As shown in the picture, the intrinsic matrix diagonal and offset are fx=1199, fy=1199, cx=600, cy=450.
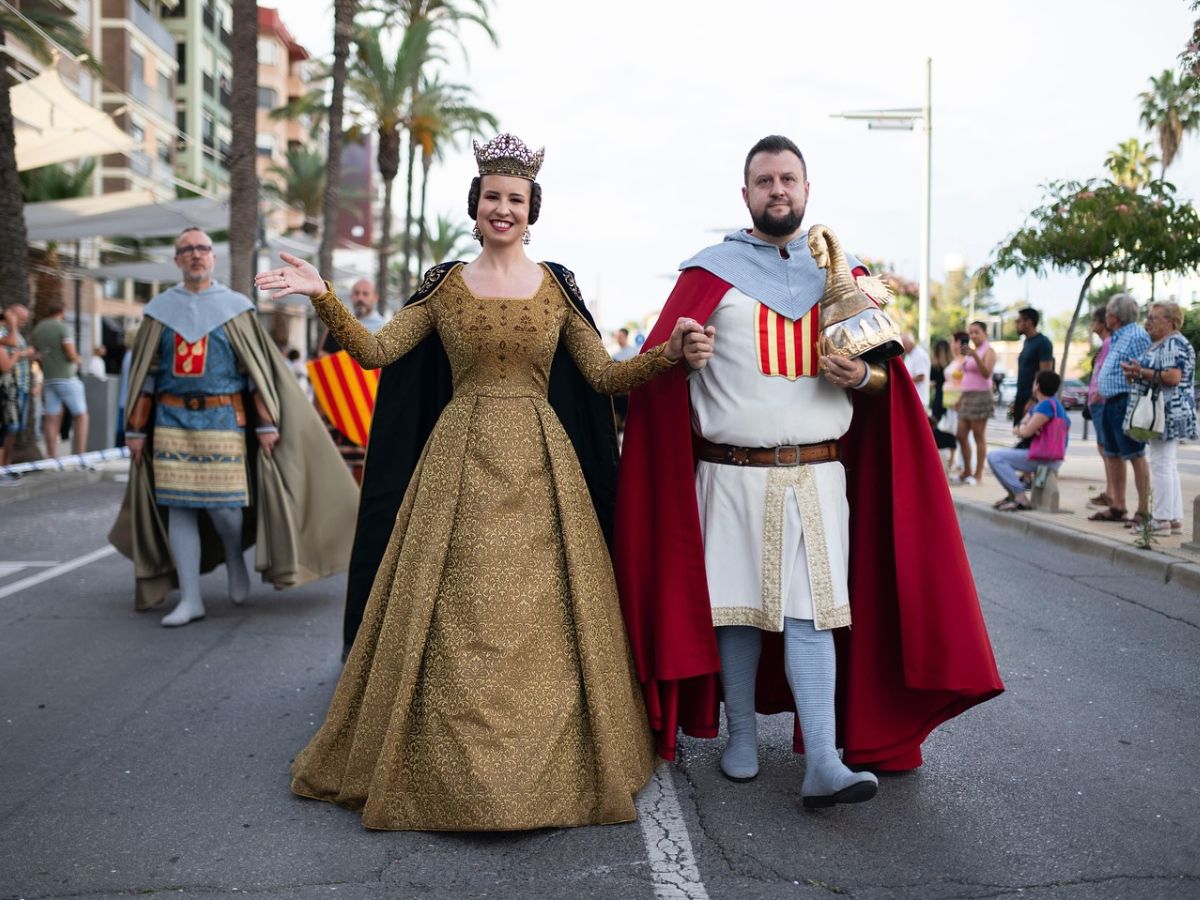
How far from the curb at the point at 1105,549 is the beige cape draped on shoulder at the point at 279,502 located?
5.29 metres

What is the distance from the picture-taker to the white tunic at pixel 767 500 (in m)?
3.75

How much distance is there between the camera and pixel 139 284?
1818 inches

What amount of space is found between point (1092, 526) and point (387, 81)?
23759 mm

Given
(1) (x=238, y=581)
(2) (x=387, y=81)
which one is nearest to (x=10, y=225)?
(1) (x=238, y=581)

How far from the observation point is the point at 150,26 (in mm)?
44438

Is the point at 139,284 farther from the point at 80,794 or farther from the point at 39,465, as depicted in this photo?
the point at 80,794

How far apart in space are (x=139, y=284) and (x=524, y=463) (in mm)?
46363

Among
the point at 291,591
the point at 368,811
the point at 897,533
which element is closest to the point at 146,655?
the point at 291,591

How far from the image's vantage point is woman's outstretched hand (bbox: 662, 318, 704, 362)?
3.61 m

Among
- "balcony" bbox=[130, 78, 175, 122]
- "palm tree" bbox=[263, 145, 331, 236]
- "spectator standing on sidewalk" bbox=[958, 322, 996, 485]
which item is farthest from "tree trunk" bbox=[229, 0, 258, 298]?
"palm tree" bbox=[263, 145, 331, 236]

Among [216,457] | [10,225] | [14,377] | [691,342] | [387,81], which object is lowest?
[216,457]

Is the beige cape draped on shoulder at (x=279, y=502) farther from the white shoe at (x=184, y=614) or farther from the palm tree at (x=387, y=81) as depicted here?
the palm tree at (x=387, y=81)

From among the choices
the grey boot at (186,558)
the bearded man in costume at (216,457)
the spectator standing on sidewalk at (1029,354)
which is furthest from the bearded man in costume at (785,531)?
the spectator standing on sidewalk at (1029,354)

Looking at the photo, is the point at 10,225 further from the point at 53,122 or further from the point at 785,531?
the point at 785,531
